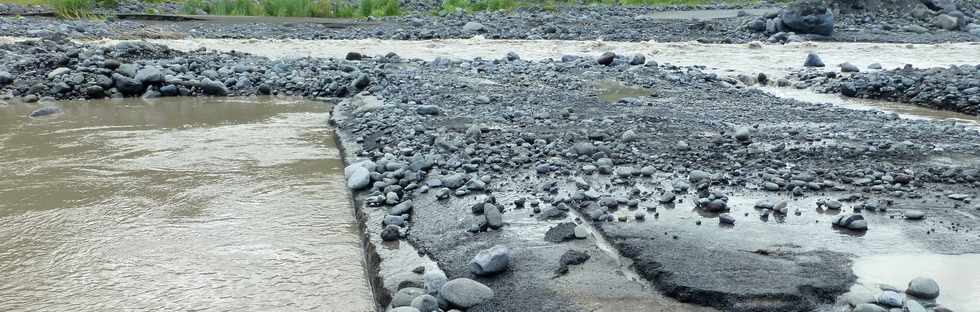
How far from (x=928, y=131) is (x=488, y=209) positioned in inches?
173

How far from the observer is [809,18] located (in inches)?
707

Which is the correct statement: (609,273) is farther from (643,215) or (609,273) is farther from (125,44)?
(125,44)

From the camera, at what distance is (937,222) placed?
459 centimetres

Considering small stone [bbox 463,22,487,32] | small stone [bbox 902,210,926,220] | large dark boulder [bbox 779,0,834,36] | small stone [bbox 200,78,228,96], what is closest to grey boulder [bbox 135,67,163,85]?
small stone [bbox 200,78,228,96]

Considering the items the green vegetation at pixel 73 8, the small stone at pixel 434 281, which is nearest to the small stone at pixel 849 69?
the small stone at pixel 434 281

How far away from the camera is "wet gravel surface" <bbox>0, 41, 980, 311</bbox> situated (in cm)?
383

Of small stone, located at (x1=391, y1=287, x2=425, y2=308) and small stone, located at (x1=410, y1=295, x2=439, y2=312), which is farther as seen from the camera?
small stone, located at (x1=391, y1=287, x2=425, y2=308)

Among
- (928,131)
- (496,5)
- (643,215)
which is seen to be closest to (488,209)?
(643,215)

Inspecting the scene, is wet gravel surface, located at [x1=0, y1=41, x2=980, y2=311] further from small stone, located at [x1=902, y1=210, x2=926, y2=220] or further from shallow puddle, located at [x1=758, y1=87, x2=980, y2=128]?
shallow puddle, located at [x1=758, y1=87, x2=980, y2=128]

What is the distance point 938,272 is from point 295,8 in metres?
22.4

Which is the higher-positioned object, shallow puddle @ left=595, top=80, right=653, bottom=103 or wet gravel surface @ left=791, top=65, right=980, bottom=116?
wet gravel surface @ left=791, top=65, right=980, bottom=116

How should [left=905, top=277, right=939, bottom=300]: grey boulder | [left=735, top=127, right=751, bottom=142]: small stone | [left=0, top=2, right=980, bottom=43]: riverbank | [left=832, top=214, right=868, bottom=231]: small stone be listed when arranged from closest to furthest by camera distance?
1. [left=905, top=277, right=939, bottom=300]: grey boulder
2. [left=832, top=214, right=868, bottom=231]: small stone
3. [left=735, top=127, right=751, bottom=142]: small stone
4. [left=0, top=2, right=980, bottom=43]: riverbank

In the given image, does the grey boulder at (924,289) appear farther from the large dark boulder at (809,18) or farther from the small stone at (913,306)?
the large dark boulder at (809,18)

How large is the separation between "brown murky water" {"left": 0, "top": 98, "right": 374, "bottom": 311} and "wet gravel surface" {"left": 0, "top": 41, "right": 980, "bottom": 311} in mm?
382
